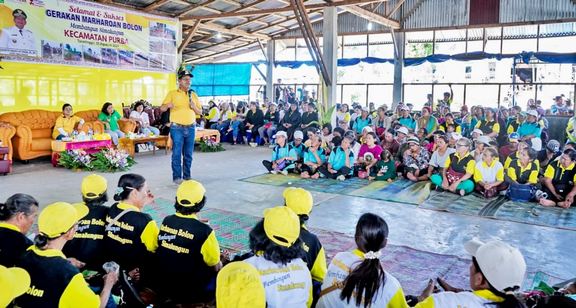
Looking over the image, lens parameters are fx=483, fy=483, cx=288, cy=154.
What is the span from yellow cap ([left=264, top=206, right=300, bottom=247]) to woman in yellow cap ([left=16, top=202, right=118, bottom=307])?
793 millimetres

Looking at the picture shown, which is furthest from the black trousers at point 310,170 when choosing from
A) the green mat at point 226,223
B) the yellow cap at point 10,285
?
the yellow cap at point 10,285

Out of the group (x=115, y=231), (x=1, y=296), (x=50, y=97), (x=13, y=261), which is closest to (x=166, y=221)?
(x=115, y=231)

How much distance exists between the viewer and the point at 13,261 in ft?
8.23

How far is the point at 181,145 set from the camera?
691 centimetres

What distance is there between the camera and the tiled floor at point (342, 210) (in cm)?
437

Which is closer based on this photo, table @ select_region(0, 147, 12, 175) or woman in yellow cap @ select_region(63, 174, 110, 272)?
woman in yellow cap @ select_region(63, 174, 110, 272)

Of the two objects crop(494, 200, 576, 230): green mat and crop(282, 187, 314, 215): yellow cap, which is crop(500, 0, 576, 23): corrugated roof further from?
crop(282, 187, 314, 215): yellow cap

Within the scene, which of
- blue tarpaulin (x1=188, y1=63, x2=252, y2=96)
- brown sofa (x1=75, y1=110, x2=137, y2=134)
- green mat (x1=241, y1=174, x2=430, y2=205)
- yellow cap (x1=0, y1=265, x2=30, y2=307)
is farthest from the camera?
blue tarpaulin (x1=188, y1=63, x2=252, y2=96)

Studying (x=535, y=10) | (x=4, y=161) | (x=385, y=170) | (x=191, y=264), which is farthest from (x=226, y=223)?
(x=535, y=10)

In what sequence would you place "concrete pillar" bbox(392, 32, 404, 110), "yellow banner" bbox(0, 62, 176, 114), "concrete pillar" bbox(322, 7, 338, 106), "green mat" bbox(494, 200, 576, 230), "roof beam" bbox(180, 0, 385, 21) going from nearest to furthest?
"green mat" bbox(494, 200, 576, 230), "yellow banner" bbox(0, 62, 176, 114), "roof beam" bbox(180, 0, 385, 21), "concrete pillar" bbox(322, 7, 338, 106), "concrete pillar" bbox(392, 32, 404, 110)

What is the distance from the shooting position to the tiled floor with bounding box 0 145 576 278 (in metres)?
4.37

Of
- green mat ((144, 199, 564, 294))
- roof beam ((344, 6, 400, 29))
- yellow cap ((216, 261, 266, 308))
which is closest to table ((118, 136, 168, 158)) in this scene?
green mat ((144, 199, 564, 294))

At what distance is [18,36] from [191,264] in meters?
8.68

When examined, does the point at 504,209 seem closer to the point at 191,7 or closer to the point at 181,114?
the point at 181,114
